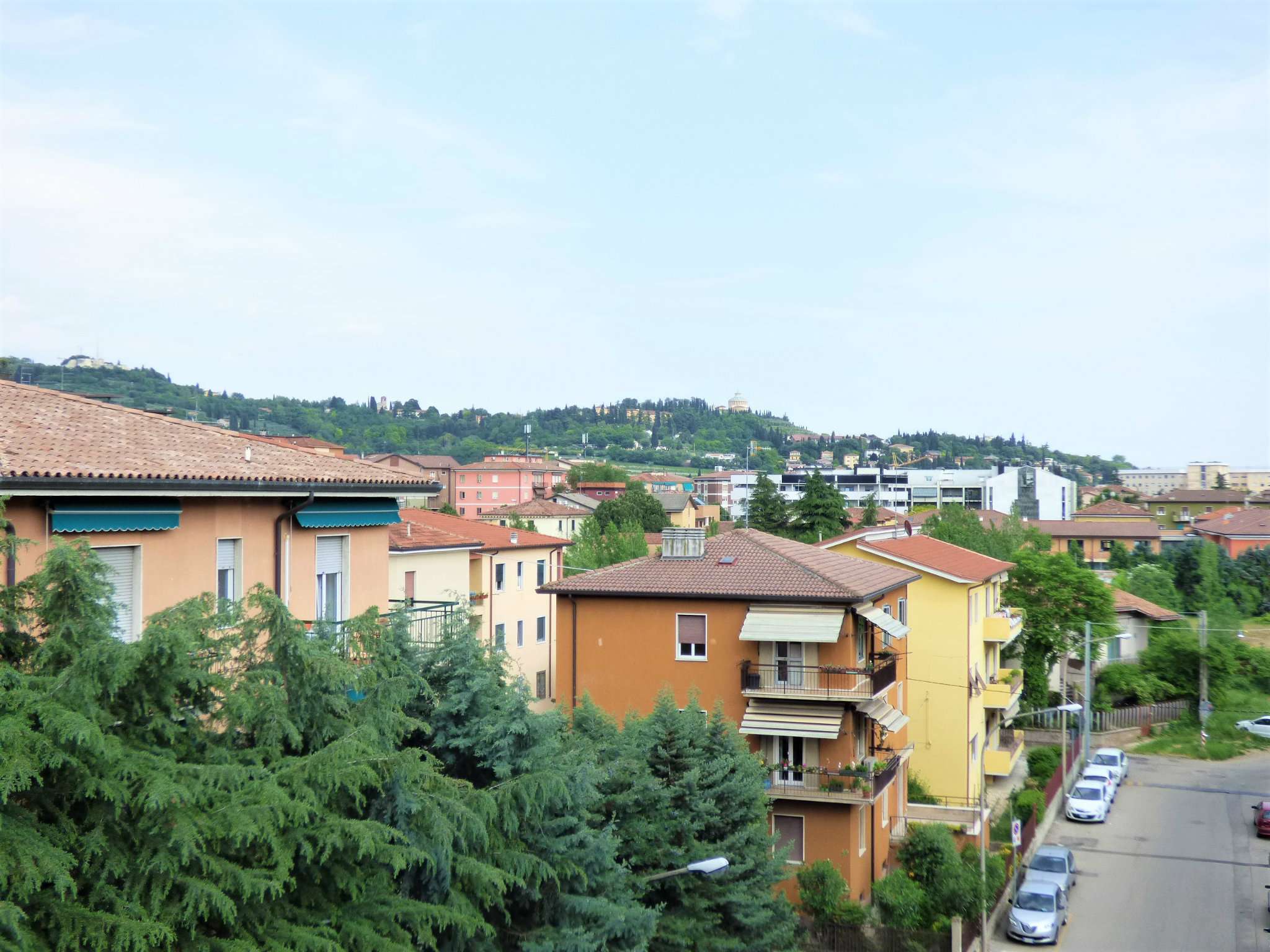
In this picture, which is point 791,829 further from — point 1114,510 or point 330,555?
point 1114,510

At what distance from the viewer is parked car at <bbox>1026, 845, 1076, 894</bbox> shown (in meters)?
29.0

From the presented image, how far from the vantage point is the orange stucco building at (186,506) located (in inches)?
408

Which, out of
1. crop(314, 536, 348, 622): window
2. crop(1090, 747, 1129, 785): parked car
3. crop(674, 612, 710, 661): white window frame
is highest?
crop(314, 536, 348, 622): window

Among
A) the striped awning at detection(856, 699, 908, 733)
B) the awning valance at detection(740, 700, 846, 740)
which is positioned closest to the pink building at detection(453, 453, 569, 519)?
the striped awning at detection(856, 699, 908, 733)

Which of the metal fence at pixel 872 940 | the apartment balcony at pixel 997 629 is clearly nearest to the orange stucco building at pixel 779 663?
the metal fence at pixel 872 940

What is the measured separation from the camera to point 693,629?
27797 millimetres

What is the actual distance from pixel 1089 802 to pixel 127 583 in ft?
114

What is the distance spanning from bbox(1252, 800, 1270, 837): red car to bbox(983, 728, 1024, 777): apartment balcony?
8.13 meters

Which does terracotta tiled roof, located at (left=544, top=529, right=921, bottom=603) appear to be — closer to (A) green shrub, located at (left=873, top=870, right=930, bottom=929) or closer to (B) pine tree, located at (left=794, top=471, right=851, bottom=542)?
(A) green shrub, located at (left=873, top=870, right=930, bottom=929)

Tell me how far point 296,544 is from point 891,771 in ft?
62.9

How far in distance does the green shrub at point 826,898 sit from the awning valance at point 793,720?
2.97 meters

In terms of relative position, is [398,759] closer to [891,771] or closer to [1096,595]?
[891,771]

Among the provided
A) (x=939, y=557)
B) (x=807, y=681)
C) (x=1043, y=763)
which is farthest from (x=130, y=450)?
(x=1043, y=763)

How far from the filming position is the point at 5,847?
7324 mm
